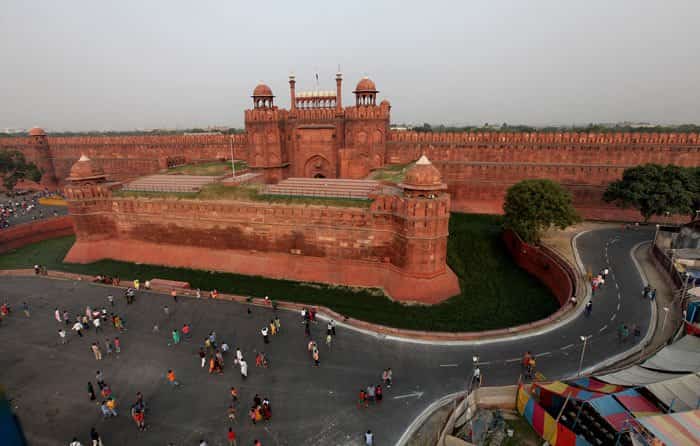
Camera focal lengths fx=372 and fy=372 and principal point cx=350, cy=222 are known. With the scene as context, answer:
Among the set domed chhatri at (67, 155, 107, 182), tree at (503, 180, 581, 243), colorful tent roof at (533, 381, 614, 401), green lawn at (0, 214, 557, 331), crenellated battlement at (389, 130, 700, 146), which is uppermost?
crenellated battlement at (389, 130, 700, 146)

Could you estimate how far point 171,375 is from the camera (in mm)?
12727

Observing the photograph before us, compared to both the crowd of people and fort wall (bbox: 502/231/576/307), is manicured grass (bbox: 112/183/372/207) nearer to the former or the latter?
the crowd of people

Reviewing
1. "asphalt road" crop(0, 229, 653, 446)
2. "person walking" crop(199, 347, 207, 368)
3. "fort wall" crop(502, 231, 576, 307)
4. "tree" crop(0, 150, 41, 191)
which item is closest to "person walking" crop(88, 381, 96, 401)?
"asphalt road" crop(0, 229, 653, 446)

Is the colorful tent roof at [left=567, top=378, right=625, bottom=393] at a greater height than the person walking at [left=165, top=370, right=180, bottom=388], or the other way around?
the colorful tent roof at [left=567, top=378, right=625, bottom=393]

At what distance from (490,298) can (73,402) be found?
1845cm

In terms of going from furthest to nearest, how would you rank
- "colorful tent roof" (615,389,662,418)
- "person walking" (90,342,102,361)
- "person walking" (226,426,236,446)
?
"person walking" (90,342,102,361), "person walking" (226,426,236,446), "colorful tent roof" (615,389,662,418)

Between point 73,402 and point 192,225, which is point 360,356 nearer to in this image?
point 73,402

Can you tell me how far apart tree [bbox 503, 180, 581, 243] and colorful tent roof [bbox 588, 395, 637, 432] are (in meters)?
15.0

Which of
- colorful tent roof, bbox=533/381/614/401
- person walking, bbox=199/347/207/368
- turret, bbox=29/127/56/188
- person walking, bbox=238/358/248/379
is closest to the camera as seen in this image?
colorful tent roof, bbox=533/381/614/401

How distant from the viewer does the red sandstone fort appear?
65.6ft

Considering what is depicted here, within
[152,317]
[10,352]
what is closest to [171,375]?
[152,317]

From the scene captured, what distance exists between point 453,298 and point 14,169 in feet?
158

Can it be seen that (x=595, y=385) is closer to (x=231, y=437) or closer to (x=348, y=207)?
(x=231, y=437)

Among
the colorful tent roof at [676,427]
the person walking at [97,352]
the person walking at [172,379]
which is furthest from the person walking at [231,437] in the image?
the colorful tent roof at [676,427]
